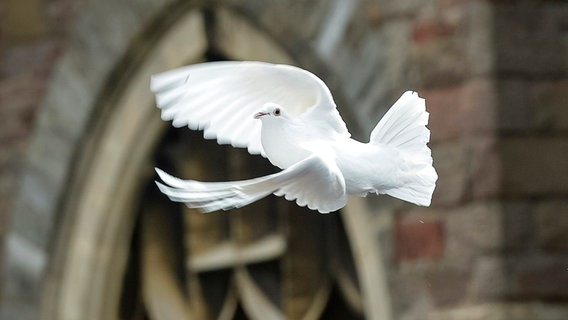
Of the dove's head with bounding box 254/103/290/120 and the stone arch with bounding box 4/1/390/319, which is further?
the stone arch with bounding box 4/1/390/319

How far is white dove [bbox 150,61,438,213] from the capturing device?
83cm

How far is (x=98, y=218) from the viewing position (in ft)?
10.7

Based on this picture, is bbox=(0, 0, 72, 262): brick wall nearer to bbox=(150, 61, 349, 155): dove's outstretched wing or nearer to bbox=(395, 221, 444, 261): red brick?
bbox=(395, 221, 444, 261): red brick

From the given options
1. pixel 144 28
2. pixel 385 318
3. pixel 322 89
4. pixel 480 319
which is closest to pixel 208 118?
pixel 322 89

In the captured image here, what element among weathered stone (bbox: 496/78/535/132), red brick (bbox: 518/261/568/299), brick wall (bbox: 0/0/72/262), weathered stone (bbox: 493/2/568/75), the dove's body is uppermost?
brick wall (bbox: 0/0/72/262)

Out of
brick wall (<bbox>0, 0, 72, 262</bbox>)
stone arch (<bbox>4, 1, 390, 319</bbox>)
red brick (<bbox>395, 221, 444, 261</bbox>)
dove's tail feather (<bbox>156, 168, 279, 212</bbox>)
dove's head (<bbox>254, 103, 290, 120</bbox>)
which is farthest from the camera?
brick wall (<bbox>0, 0, 72, 262</bbox>)

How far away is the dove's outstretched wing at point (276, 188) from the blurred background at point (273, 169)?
62.5 inches

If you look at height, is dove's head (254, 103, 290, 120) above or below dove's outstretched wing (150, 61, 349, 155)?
below

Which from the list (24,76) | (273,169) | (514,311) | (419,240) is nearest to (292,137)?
(514,311)

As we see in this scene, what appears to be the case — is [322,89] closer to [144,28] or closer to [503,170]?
[503,170]

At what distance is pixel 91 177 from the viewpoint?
3.26 metres

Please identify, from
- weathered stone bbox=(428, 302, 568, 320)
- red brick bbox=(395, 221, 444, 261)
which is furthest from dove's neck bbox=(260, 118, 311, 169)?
red brick bbox=(395, 221, 444, 261)

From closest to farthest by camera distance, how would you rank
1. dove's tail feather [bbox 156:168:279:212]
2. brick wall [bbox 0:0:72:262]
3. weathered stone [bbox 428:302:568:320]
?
dove's tail feather [bbox 156:168:279:212] → weathered stone [bbox 428:302:568:320] → brick wall [bbox 0:0:72:262]

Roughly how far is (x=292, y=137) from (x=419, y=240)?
1701 millimetres
